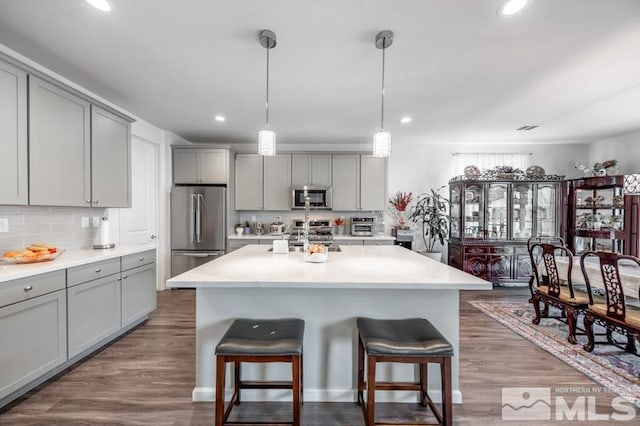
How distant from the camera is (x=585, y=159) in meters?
5.32

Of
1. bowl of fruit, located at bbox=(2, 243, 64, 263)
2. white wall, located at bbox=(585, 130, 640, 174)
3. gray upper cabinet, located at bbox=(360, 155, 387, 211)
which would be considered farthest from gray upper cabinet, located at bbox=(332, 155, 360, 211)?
white wall, located at bbox=(585, 130, 640, 174)

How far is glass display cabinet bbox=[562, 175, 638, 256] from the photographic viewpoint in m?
4.26

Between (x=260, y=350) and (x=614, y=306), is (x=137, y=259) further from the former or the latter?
(x=614, y=306)

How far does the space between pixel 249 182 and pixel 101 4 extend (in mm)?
3332

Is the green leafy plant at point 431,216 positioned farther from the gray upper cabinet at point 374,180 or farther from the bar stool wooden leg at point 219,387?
the bar stool wooden leg at point 219,387

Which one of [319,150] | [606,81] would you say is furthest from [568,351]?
[319,150]

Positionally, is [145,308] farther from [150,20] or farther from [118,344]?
[150,20]

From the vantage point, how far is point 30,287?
1917 mm

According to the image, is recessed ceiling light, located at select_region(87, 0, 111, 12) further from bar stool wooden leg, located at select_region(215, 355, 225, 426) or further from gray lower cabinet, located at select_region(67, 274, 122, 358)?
bar stool wooden leg, located at select_region(215, 355, 225, 426)

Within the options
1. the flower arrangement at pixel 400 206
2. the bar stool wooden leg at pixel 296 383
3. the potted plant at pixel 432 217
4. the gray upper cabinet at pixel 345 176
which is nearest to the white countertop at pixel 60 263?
the bar stool wooden leg at pixel 296 383

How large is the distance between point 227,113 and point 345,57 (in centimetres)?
198

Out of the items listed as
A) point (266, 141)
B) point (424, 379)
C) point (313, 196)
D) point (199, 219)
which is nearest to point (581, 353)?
point (424, 379)

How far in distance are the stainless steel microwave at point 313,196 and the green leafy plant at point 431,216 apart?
5.39 ft

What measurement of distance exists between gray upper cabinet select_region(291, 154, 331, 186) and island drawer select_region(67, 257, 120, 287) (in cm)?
300
